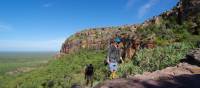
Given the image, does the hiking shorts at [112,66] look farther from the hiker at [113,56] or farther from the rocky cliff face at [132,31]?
the rocky cliff face at [132,31]

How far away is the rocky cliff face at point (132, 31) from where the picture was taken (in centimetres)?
3853

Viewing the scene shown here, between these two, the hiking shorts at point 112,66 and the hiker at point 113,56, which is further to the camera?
the hiking shorts at point 112,66

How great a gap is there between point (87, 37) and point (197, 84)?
347ft

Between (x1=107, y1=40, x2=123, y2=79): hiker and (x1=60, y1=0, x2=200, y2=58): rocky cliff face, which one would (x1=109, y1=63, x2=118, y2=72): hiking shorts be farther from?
(x1=60, y1=0, x2=200, y2=58): rocky cliff face

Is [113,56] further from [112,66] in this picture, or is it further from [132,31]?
[132,31]

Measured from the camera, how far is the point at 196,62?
50.2 ft

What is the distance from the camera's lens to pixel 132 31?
73562 millimetres

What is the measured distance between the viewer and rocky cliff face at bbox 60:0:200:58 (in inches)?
1517

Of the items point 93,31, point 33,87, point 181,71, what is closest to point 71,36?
point 93,31

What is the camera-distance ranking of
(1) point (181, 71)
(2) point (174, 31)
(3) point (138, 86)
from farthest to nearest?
(2) point (174, 31) < (1) point (181, 71) < (3) point (138, 86)

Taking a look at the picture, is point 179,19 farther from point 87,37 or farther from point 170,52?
point 87,37

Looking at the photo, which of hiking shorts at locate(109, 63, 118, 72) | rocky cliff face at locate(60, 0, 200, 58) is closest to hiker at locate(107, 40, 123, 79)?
hiking shorts at locate(109, 63, 118, 72)

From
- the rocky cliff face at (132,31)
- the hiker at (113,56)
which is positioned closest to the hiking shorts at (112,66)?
the hiker at (113,56)

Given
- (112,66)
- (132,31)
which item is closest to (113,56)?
(112,66)
